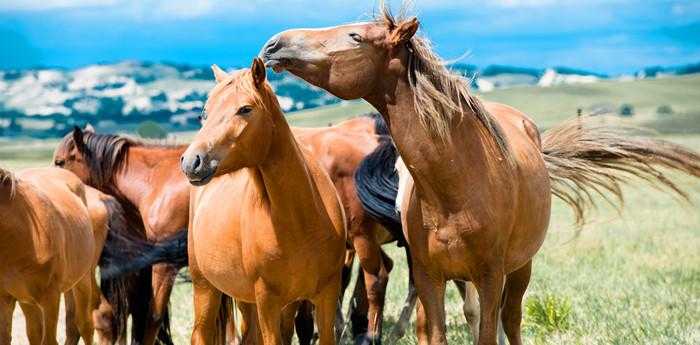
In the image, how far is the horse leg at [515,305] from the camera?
6.32 meters

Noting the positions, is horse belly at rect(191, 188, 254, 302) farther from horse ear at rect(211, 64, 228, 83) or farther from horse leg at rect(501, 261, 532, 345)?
horse leg at rect(501, 261, 532, 345)

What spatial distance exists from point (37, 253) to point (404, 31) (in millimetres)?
2971

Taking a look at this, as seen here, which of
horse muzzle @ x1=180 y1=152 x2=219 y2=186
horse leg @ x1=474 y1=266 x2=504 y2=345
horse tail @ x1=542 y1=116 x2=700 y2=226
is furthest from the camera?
horse tail @ x1=542 y1=116 x2=700 y2=226

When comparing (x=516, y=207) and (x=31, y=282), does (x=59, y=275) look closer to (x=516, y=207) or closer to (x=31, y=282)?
(x=31, y=282)

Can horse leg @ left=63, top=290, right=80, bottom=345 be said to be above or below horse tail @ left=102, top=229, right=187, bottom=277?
below

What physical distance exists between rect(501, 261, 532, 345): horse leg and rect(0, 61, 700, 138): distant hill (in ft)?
313

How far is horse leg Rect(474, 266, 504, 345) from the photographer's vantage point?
17.2 feet

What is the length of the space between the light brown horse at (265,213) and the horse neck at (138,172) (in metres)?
2.47

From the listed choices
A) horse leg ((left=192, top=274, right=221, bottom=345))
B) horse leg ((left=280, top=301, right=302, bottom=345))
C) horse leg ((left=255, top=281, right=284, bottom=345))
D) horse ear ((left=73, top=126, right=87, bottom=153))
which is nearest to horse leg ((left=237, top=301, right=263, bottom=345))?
horse leg ((left=192, top=274, right=221, bottom=345))

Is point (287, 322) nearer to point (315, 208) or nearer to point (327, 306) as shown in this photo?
point (327, 306)

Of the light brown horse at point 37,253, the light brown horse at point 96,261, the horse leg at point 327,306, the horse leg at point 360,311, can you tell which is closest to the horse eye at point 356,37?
the horse leg at point 327,306

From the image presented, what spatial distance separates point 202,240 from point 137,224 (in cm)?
246

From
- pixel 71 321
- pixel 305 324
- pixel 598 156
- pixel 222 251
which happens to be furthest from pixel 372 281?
pixel 71 321

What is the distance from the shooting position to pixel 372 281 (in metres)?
7.95
